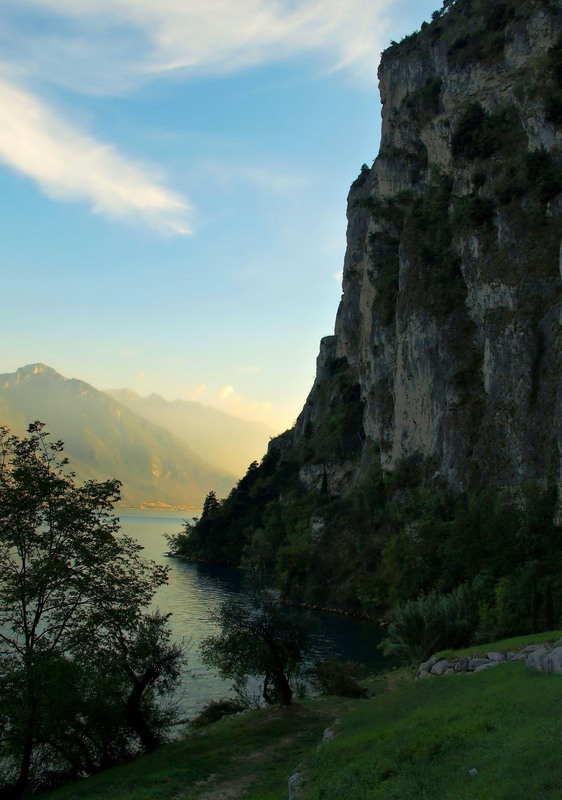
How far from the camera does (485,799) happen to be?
10.3 metres

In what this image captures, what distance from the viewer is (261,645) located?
1154 inches

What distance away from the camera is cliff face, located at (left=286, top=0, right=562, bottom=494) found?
55719mm

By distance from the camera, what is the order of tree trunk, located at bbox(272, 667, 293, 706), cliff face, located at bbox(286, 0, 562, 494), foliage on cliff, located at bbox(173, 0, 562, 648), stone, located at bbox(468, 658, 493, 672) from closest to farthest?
1. stone, located at bbox(468, 658, 493, 672)
2. tree trunk, located at bbox(272, 667, 293, 706)
3. foliage on cliff, located at bbox(173, 0, 562, 648)
4. cliff face, located at bbox(286, 0, 562, 494)

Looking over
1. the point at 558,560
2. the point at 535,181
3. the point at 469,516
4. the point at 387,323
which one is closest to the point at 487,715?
the point at 558,560

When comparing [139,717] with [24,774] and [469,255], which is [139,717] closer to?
[24,774]

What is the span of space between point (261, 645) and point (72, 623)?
30.5ft

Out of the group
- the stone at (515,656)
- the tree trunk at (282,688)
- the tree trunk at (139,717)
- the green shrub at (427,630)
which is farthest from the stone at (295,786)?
the green shrub at (427,630)

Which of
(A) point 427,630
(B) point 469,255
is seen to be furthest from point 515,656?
(B) point 469,255

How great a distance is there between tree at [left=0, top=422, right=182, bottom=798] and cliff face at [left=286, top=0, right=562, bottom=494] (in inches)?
1360

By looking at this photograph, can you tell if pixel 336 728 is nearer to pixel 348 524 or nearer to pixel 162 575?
pixel 162 575

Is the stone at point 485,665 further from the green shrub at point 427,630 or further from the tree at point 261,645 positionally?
the green shrub at point 427,630

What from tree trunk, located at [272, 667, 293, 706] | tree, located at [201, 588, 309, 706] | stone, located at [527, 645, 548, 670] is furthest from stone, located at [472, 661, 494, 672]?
tree, located at [201, 588, 309, 706]

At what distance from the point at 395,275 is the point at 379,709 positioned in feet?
230

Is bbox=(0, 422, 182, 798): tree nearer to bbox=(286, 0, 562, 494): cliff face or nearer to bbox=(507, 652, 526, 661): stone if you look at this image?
bbox=(507, 652, 526, 661): stone
